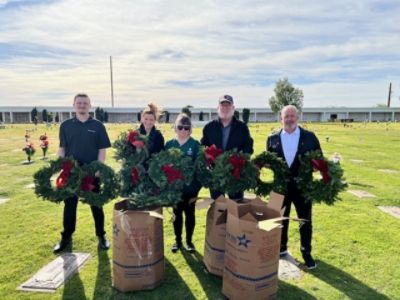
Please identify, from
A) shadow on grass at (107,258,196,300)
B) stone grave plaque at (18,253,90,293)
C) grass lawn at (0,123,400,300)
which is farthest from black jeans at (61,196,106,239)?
shadow on grass at (107,258,196,300)

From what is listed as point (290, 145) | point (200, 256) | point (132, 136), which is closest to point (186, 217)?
point (200, 256)

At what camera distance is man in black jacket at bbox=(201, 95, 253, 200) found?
456 cm

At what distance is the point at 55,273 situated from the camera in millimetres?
4227

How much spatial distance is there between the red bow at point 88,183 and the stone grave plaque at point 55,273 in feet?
3.32

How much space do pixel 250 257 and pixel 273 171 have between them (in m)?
1.31

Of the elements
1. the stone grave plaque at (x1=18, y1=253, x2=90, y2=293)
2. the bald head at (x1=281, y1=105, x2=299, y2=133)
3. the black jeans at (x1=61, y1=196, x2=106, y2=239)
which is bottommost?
the stone grave plaque at (x1=18, y1=253, x2=90, y2=293)

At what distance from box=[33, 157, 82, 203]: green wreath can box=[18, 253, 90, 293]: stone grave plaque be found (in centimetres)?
83

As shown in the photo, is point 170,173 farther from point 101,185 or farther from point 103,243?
point 103,243

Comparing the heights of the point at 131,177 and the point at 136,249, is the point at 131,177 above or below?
above

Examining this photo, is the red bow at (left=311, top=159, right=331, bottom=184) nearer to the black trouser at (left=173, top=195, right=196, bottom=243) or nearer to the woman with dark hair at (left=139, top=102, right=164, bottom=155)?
the black trouser at (left=173, top=195, right=196, bottom=243)

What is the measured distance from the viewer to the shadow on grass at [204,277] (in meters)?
3.81

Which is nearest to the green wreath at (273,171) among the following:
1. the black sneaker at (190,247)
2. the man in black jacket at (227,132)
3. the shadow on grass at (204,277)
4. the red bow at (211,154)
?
the man in black jacket at (227,132)

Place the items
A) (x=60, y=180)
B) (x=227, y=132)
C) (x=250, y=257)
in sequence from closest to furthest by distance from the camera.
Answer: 1. (x=250, y=257)
2. (x=60, y=180)
3. (x=227, y=132)

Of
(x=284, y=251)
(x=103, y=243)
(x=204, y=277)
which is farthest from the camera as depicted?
(x=103, y=243)
